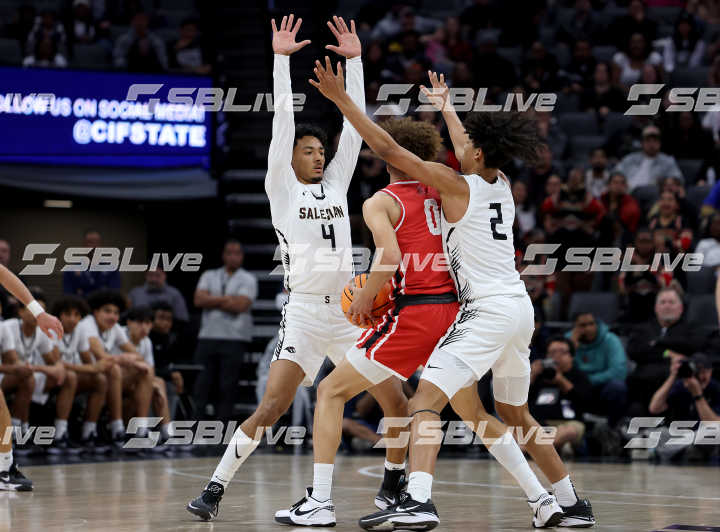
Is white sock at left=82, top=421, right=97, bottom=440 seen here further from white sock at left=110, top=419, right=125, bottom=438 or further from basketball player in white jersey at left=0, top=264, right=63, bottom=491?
basketball player in white jersey at left=0, top=264, right=63, bottom=491

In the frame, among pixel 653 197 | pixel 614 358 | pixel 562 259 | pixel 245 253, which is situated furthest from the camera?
pixel 245 253

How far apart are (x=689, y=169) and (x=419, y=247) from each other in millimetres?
9570

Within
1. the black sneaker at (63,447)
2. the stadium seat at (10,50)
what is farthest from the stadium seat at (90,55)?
the black sneaker at (63,447)

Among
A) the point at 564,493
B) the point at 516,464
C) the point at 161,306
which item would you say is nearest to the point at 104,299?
the point at 161,306

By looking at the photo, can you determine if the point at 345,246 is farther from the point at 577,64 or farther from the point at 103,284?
the point at 577,64

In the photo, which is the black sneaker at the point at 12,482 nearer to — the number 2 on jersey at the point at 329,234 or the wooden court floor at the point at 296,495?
the wooden court floor at the point at 296,495

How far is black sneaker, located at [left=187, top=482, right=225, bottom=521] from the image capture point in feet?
21.6

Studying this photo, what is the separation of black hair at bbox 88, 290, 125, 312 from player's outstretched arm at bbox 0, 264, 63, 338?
16.4ft

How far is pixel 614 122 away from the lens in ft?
52.6

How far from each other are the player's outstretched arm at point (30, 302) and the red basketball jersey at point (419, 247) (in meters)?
2.19

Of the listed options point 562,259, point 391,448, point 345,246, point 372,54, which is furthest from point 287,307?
point 372,54

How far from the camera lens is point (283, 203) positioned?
692cm

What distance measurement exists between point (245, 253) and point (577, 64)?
587cm

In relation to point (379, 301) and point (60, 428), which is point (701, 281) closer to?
point (60, 428)
